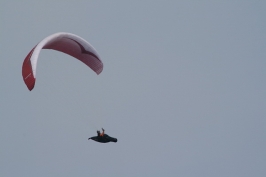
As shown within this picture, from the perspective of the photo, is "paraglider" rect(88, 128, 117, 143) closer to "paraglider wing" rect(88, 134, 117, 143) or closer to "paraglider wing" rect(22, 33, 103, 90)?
"paraglider wing" rect(88, 134, 117, 143)

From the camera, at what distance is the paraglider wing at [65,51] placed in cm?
5294

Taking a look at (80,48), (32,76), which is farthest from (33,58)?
(80,48)

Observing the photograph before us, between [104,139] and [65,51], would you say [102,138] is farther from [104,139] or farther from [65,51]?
[65,51]

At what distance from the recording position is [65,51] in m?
59.1

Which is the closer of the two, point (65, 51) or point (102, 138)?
point (102, 138)

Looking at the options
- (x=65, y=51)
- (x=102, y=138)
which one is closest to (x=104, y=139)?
(x=102, y=138)

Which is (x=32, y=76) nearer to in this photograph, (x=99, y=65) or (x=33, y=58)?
(x=33, y=58)

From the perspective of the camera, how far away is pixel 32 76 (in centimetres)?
5219

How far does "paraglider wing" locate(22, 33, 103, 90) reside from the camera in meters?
52.9

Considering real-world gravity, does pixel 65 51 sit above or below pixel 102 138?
above

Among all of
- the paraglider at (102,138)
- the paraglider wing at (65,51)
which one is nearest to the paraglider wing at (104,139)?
the paraglider at (102,138)

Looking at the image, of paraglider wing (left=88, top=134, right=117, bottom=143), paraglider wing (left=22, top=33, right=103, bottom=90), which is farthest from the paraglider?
paraglider wing (left=22, top=33, right=103, bottom=90)

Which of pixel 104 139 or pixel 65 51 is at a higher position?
pixel 65 51

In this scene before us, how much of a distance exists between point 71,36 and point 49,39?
6.92 ft
